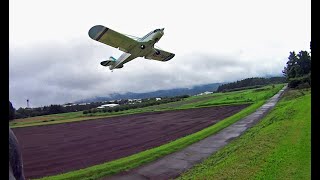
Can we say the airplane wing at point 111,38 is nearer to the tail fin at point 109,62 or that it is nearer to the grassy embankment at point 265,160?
Result: the tail fin at point 109,62

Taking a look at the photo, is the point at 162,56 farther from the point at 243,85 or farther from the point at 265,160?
the point at 243,85

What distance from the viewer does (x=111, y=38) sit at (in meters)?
3.02

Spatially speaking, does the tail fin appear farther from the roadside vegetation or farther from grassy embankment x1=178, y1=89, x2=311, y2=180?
the roadside vegetation

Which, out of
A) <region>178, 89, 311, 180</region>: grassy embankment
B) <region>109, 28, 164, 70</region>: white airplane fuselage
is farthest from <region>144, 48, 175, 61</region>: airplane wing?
<region>178, 89, 311, 180</region>: grassy embankment

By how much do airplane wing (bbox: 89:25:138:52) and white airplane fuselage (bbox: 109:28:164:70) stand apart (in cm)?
6

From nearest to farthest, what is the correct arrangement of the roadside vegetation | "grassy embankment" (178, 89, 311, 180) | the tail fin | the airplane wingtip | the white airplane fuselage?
the airplane wingtip, the white airplane fuselage, the tail fin, "grassy embankment" (178, 89, 311, 180), the roadside vegetation

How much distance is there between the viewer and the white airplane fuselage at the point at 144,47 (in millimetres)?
3042

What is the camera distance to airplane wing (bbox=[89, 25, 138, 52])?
8.58 feet

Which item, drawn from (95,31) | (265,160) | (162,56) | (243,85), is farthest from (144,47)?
(243,85)

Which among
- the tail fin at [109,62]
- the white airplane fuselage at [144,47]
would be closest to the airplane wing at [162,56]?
the white airplane fuselage at [144,47]

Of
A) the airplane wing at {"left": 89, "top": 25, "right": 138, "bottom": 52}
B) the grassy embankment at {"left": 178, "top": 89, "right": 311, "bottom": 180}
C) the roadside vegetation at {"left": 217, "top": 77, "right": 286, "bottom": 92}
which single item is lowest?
the grassy embankment at {"left": 178, "top": 89, "right": 311, "bottom": 180}

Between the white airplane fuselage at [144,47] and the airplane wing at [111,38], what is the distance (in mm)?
57
